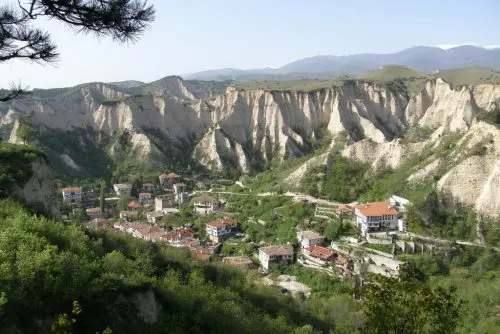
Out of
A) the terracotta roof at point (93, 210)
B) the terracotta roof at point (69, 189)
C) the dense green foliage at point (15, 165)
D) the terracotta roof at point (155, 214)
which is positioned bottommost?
the terracotta roof at point (155, 214)

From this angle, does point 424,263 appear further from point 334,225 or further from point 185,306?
point 185,306

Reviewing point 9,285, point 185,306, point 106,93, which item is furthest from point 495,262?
point 106,93

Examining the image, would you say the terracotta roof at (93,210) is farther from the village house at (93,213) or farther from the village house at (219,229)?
the village house at (219,229)

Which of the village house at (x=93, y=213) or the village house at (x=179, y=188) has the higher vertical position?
the village house at (x=179, y=188)

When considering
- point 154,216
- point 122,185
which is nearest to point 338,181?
point 154,216

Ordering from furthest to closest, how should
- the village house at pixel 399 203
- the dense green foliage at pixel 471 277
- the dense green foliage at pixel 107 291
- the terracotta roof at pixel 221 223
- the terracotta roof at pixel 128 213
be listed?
1. the terracotta roof at pixel 128 213
2. the terracotta roof at pixel 221 223
3. the village house at pixel 399 203
4. the dense green foliage at pixel 471 277
5. the dense green foliage at pixel 107 291

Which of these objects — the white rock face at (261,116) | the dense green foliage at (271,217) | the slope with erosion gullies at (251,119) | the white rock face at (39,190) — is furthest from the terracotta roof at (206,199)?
the white rock face at (39,190)

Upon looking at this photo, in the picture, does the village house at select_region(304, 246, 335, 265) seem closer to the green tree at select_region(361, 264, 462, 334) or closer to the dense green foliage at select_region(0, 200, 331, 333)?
the dense green foliage at select_region(0, 200, 331, 333)
